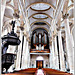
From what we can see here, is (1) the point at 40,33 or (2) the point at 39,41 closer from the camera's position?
(2) the point at 39,41

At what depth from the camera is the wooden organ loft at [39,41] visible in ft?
58.1

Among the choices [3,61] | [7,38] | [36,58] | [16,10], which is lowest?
[36,58]

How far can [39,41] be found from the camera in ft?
61.8

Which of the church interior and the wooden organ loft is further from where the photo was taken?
the wooden organ loft

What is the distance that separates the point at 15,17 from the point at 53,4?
6.55 metres

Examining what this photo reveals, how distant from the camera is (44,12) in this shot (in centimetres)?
1420

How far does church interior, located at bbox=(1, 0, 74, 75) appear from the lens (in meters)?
7.51

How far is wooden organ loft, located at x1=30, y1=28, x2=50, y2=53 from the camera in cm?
1770

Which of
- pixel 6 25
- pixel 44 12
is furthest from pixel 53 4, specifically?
pixel 6 25

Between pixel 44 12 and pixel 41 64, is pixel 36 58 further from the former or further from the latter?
pixel 44 12

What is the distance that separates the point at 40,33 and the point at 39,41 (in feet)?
7.02

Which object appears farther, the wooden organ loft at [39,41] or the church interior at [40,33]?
the wooden organ loft at [39,41]

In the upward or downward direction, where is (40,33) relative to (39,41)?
Answer: upward

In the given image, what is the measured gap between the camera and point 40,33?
781 inches
